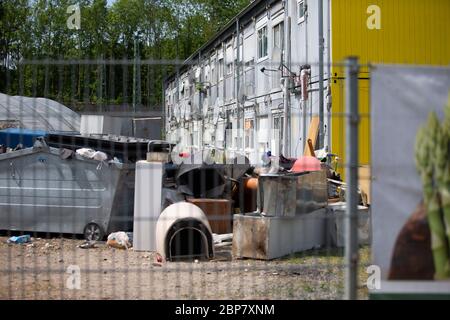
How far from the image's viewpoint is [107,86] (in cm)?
569

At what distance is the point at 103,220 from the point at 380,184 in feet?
20.2

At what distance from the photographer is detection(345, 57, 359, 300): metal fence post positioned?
439cm

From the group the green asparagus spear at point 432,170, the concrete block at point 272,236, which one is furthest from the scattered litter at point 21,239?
the green asparagus spear at point 432,170

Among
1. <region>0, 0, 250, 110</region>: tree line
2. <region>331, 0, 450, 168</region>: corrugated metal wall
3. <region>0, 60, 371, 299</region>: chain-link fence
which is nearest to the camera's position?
<region>0, 0, 250, 110</region>: tree line

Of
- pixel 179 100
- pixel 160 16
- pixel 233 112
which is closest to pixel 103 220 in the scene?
pixel 179 100

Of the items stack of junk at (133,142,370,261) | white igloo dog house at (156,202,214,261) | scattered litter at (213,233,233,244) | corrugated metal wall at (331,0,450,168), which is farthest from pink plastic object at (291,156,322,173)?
corrugated metal wall at (331,0,450,168)

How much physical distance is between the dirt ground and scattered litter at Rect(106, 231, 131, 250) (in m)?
0.51

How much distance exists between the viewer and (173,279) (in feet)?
23.1

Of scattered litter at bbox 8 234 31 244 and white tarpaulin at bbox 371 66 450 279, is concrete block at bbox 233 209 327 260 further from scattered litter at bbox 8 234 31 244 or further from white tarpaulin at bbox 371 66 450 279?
white tarpaulin at bbox 371 66 450 279

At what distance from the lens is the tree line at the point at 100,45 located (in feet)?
18.1

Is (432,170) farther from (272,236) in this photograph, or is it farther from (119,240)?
(119,240)

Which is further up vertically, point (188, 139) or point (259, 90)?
point (259, 90)

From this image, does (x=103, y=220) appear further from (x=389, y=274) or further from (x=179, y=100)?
(x=389, y=274)
